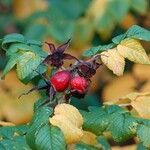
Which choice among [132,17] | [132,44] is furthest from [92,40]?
[132,44]

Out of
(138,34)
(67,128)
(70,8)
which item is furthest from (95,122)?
(70,8)

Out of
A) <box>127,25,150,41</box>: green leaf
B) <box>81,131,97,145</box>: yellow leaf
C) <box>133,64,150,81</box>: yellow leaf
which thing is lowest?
<box>133,64,150,81</box>: yellow leaf

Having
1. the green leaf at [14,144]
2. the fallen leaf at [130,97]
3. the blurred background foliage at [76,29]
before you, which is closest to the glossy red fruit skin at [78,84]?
the green leaf at [14,144]

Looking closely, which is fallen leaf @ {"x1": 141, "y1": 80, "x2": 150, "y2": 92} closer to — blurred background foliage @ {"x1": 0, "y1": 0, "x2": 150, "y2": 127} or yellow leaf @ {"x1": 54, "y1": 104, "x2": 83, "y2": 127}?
blurred background foliage @ {"x1": 0, "y1": 0, "x2": 150, "y2": 127}

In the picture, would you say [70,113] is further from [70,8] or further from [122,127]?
→ [70,8]

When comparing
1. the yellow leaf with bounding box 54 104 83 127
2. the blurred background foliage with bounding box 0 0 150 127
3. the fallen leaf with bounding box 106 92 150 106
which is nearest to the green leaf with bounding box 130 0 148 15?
the blurred background foliage with bounding box 0 0 150 127

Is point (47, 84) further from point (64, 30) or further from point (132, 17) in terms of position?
point (132, 17)
